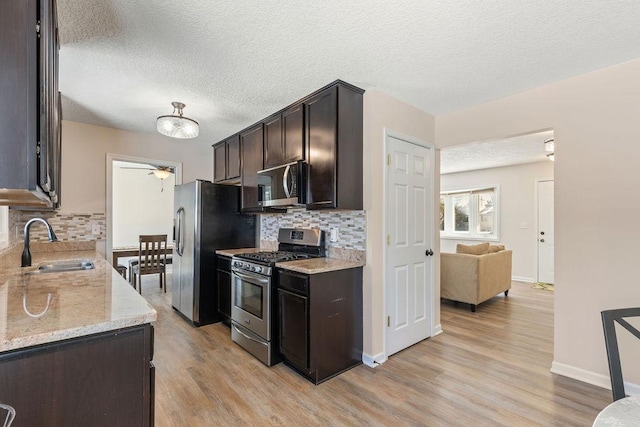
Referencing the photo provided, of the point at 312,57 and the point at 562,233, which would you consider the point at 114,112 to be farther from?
the point at 562,233

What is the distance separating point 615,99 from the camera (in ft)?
7.42

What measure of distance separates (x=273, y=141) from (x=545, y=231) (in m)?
5.63

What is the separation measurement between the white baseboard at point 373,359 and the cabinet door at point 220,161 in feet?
9.49

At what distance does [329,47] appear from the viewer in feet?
6.66

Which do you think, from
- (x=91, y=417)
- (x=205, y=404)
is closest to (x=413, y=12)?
(x=91, y=417)

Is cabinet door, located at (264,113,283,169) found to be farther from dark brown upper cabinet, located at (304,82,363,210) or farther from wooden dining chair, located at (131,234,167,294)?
wooden dining chair, located at (131,234,167,294)

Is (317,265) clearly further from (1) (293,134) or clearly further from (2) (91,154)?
(2) (91,154)

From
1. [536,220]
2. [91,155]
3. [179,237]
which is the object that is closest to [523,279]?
[536,220]

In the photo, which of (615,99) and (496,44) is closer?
(496,44)

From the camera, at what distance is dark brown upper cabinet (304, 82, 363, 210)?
2498 mm

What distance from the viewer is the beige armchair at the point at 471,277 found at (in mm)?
4098

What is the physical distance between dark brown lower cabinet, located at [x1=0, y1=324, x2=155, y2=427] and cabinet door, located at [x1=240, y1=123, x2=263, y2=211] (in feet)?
8.08

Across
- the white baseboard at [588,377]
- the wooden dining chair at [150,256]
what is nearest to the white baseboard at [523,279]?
the white baseboard at [588,377]

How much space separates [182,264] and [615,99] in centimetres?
451
